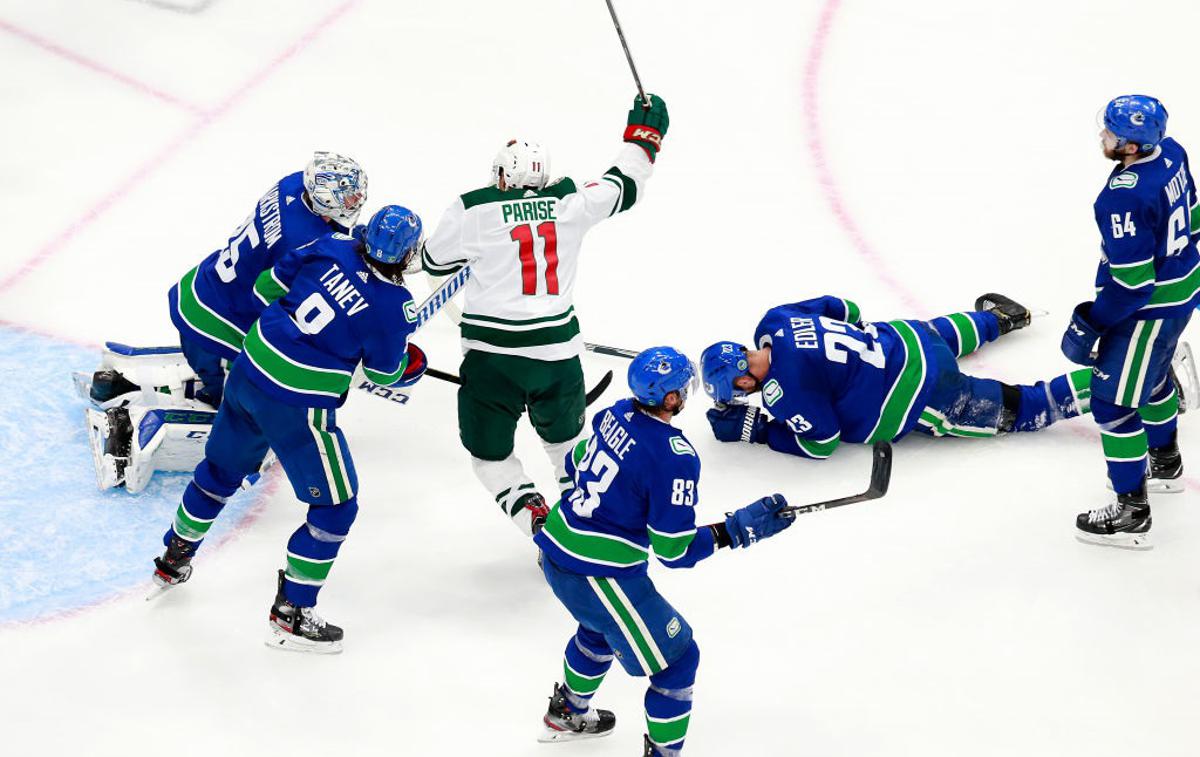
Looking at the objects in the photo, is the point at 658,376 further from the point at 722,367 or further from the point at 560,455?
the point at 560,455

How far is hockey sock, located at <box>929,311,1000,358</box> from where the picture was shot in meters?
5.64

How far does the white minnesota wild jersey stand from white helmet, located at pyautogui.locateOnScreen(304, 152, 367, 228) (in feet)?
0.90

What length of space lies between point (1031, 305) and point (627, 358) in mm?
1597

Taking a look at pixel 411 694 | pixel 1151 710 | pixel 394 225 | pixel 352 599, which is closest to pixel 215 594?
pixel 352 599

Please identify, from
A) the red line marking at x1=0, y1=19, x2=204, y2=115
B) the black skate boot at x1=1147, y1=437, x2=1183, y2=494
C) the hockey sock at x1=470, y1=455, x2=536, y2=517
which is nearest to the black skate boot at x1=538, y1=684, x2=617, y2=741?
the hockey sock at x1=470, y1=455, x2=536, y2=517

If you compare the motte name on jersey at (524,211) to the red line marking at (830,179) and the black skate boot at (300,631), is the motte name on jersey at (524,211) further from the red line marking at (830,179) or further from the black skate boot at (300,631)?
the red line marking at (830,179)

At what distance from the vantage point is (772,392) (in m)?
5.06

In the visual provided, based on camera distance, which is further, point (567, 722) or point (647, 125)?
point (647, 125)

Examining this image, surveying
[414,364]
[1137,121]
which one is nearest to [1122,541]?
[1137,121]

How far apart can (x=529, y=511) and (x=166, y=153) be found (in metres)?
3.15

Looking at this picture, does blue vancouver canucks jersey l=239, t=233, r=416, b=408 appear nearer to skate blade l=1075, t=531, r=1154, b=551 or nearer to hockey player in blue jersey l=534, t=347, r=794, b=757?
hockey player in blue jersey l=534, t=347, r=794, b=757

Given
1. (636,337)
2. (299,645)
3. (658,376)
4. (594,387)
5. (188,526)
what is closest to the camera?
(658,376)

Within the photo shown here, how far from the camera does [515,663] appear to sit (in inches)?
178

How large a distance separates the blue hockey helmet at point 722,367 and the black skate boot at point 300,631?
4.31 feet
